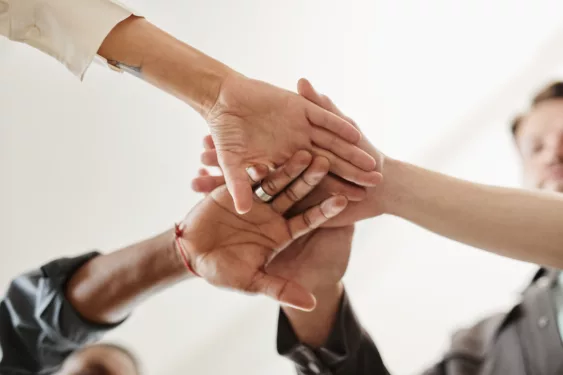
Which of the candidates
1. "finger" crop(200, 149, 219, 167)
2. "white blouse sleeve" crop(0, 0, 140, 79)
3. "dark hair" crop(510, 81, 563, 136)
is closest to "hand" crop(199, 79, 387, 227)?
"finger" crop(200, 149, 219, 167)

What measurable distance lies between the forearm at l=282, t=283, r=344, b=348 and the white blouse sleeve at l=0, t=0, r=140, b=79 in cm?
58

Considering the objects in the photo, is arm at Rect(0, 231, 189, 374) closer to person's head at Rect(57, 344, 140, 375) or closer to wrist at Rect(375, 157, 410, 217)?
person's head at Rect(57, 344, 140, 375)

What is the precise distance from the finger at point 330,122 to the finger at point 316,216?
0.34 feet

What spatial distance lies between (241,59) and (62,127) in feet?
1.38

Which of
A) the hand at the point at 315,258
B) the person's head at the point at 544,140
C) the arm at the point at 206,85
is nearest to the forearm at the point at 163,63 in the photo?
the arm at the point at 206,85

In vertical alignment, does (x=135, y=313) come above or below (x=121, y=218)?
below

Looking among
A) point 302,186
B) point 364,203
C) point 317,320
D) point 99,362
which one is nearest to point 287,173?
point 302,186

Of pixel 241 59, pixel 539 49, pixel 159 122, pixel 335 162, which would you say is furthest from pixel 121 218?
pixel 539 49

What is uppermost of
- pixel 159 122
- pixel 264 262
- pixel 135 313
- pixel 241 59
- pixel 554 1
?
pixel 554 1

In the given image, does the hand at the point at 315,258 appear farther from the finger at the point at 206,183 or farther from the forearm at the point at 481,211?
the forearm at the point at 481,211

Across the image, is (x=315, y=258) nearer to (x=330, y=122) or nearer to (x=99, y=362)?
(x=330, y=122)

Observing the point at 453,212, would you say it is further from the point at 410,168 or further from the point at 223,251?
the point at 223,251

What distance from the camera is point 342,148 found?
0.86 meters

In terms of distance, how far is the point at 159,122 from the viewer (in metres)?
1.20
